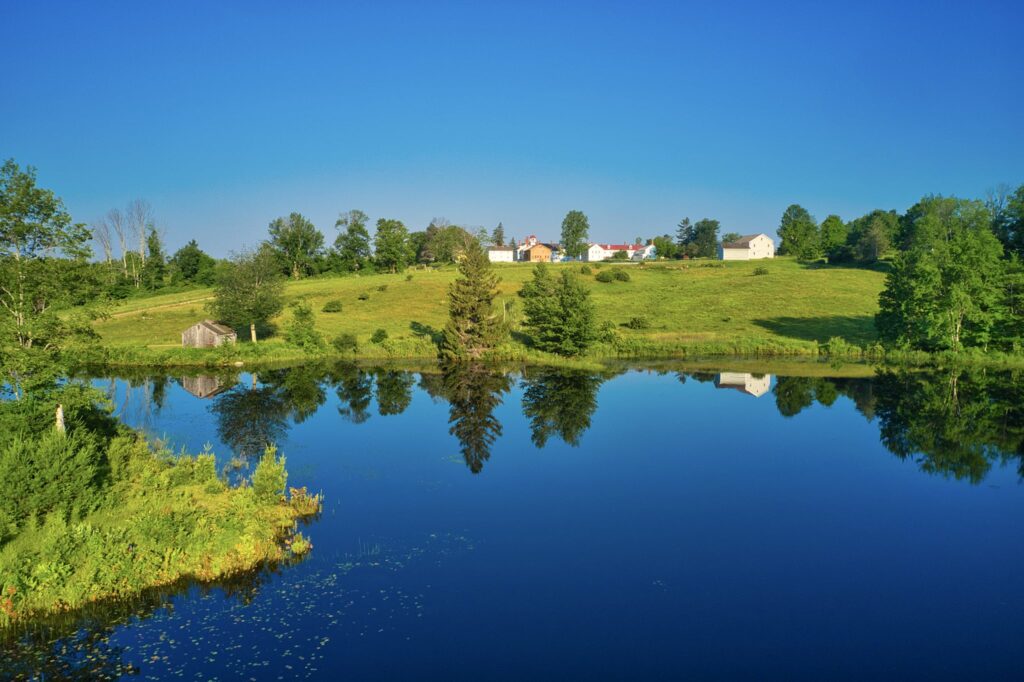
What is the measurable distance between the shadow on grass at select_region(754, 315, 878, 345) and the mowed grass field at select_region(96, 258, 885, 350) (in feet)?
0.33

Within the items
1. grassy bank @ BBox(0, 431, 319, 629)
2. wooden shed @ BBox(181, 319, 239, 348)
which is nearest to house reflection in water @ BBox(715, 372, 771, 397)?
grassy bank @ BBox(0, 431, 319, 629)

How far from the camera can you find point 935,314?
5978 cm

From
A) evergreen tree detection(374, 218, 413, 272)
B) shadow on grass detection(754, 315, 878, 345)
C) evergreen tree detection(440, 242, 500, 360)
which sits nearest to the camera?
evergreen tree detection(440, 242, 500, 360)

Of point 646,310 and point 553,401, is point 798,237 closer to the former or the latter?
point 646,310

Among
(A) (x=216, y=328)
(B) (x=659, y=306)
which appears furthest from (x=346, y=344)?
(B) (x=659, y=306)

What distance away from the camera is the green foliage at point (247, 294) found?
63.6m

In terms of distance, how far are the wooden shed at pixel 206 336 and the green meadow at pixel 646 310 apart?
2385mm

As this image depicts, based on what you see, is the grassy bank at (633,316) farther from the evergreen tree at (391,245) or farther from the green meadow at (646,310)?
the evergreen tree at (391,245)

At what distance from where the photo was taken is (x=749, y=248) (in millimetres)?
166875

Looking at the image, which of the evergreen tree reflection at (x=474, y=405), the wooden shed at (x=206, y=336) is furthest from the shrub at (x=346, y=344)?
the evergreen tree reflection at (x=474, y=405)

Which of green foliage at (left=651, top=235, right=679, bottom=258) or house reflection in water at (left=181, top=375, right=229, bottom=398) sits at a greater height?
green foliage at (left=651, top=235, right=679, bottom=258)

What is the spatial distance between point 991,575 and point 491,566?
1419cm

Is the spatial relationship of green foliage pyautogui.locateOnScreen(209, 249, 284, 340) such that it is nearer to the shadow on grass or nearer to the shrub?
the shrub

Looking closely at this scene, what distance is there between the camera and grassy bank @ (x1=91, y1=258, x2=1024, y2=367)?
62.6 metres
